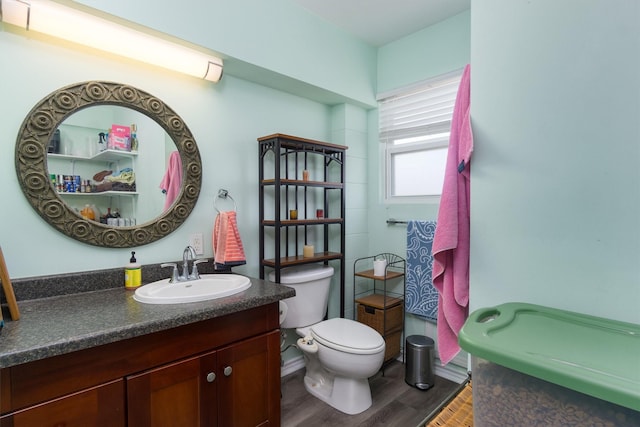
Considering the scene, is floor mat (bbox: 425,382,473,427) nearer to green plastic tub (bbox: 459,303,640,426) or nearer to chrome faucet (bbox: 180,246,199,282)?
green plastic tub (bbox: 459,303,640,426)

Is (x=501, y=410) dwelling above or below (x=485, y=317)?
below

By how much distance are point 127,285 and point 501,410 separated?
1605mm

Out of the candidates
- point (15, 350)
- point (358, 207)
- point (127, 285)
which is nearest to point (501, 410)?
point (15, 350)

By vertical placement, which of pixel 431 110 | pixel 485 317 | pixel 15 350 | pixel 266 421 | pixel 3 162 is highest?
pixel 431 110

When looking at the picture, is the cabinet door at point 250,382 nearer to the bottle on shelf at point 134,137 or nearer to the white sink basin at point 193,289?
the white sink basin at point 193,289

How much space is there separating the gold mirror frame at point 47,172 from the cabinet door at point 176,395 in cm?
72

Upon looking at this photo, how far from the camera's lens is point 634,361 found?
0.44 meters

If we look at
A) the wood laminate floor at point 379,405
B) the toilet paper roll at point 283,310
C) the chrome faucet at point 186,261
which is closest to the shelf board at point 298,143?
the chrome faucet at point 186,261

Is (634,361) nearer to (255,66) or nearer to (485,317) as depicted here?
(485,317)

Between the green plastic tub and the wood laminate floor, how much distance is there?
4.61 feet

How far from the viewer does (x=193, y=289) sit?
1636 mm

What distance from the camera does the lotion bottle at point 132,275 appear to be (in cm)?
157

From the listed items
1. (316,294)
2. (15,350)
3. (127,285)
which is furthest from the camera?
(316,294)

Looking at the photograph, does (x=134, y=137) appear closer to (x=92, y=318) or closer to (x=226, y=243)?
(x=226, y=243)
